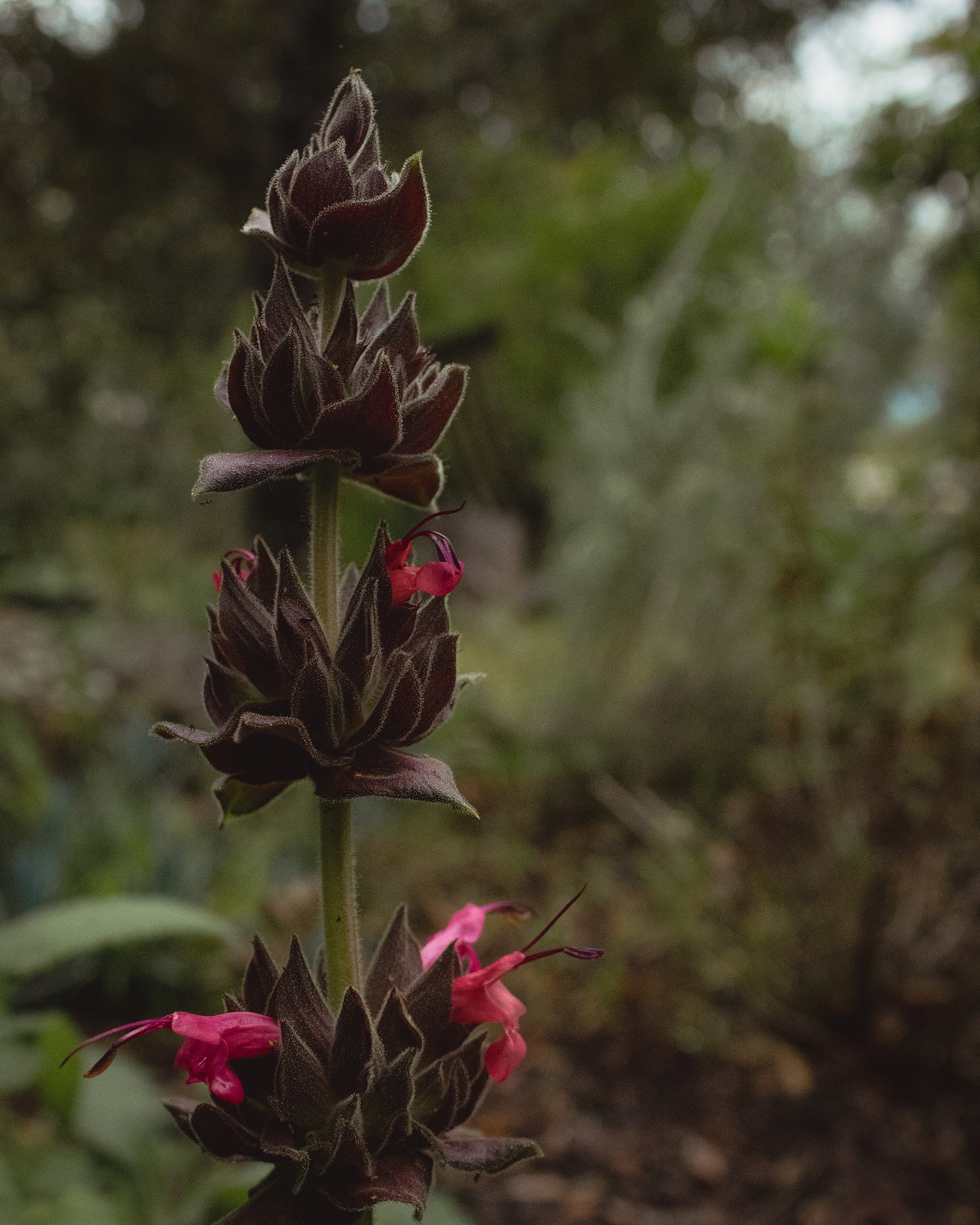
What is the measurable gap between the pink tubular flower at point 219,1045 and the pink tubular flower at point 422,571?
245 millimetres

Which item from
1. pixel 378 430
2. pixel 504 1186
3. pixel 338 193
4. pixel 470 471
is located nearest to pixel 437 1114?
pixel 378 430

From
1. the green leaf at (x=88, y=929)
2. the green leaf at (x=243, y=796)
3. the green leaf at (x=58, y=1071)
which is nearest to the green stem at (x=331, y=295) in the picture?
the green leaf at (x=243, y=796)

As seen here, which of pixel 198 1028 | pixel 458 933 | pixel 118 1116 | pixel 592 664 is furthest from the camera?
pixel 592 664

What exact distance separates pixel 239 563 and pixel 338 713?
0.19 metres

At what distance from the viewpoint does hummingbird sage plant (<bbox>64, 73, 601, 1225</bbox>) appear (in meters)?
0.49

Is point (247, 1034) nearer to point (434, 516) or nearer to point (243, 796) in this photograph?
point (243, 796)

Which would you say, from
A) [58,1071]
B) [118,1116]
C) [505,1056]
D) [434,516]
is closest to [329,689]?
[434,516]

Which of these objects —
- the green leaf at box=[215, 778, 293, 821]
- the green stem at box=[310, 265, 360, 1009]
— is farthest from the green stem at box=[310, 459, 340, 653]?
the green leaf at box=[215, 778, 293, 821]

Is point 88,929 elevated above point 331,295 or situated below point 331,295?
below

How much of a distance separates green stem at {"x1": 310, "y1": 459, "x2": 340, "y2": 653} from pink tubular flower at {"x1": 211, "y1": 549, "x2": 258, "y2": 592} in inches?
1.7

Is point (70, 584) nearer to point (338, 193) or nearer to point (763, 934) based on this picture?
point (763, 934)

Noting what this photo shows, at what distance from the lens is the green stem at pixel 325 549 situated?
551mm

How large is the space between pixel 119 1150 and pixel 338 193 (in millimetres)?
1038

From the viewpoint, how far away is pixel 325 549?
0.55 metres
